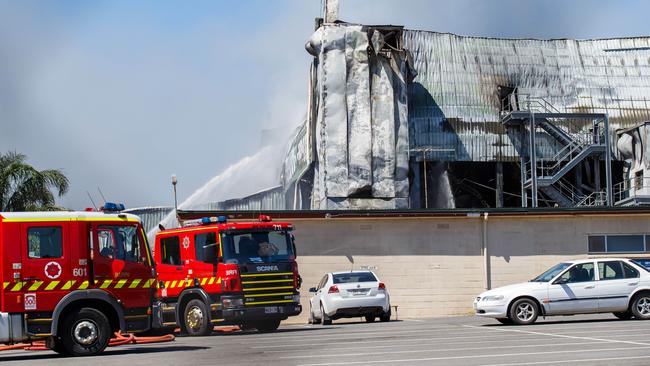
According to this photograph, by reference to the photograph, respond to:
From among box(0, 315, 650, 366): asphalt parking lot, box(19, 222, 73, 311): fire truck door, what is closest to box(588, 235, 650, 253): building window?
box(0, 315, 650, 366): asphalt parking lot

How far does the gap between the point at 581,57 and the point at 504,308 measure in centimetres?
3461

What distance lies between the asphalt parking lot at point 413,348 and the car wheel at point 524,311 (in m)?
0.54

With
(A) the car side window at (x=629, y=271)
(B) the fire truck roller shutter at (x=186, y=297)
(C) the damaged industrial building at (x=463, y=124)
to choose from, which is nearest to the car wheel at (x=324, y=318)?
(B) the fire truck roller shutter at (x=186, y=297)

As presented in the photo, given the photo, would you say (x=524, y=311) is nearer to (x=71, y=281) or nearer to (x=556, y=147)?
(x=71, y=281)

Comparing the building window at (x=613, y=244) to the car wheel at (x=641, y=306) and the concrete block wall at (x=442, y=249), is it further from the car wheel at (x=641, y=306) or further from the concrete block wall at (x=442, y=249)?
the car wheel at (x=641, y=306)

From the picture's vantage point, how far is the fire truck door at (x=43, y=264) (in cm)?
1809

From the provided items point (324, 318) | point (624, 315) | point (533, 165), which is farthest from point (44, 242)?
point (533, 165)

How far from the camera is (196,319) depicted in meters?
25.1

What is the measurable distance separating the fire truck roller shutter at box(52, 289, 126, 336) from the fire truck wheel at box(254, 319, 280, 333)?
25.8 feet

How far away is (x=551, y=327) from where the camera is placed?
71.7 ft

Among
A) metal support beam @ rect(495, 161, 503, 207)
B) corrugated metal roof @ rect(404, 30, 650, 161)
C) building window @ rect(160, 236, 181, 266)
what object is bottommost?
building window @ rect(160, 236, 181, 266)

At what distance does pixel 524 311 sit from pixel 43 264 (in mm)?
10747

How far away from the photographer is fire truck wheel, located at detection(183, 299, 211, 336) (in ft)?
81.7

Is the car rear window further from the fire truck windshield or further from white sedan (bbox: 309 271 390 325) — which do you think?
the fire truck windshield
